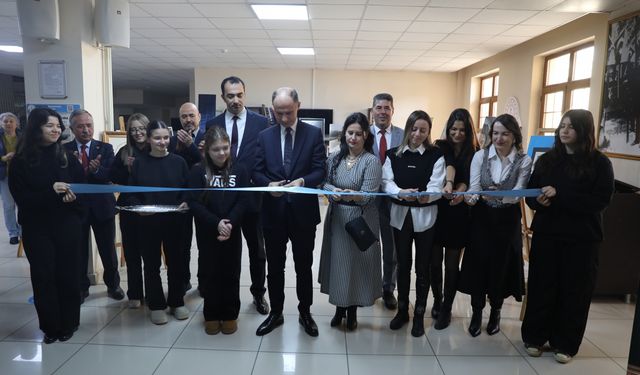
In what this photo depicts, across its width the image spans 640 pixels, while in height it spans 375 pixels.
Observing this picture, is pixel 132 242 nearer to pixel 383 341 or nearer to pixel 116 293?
pixel 116 293

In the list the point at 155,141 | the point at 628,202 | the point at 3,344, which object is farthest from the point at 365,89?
the point at 3,344

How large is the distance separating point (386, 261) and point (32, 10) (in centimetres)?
358

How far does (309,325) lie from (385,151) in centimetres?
143

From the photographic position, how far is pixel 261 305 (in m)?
3.11

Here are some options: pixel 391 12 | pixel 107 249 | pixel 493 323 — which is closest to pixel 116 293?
pixel 107 249

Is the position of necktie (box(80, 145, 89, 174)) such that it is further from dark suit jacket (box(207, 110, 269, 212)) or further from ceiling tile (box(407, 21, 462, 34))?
ceiling tile (box(407, 21, 462, 34))

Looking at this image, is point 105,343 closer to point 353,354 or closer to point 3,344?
point 3,344

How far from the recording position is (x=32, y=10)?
11.1 ft

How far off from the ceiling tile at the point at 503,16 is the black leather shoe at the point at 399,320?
4.19 metres

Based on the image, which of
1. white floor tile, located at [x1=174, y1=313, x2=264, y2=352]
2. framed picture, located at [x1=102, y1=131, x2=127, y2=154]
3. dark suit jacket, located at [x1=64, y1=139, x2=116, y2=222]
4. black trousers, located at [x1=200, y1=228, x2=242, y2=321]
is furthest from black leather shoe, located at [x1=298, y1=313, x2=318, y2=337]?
framed picture, located at [x1=102, y1=131, x2=127, y2=154]

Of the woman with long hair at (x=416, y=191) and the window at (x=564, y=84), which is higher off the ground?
the window at (x=564, y=84)

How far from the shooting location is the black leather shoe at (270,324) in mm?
2758

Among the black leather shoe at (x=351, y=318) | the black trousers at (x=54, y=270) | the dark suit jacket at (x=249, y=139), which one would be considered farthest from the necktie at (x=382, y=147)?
the black trousers at (x=54, y=270)

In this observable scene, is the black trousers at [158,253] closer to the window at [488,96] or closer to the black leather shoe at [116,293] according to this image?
the black leather shoe at [116,293]
